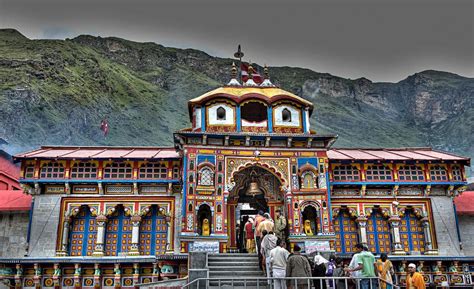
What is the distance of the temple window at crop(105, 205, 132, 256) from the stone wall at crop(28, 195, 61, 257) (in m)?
2.42

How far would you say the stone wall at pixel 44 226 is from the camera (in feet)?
65.5

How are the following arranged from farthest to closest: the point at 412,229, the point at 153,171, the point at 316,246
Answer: the point at 412,229 < the point at 153,171 < the point at 316,246

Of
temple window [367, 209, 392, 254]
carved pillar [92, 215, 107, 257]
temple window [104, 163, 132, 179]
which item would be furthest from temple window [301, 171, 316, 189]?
carved pillar [92, 215, 107, 257]

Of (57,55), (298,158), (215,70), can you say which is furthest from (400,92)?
(298,158)

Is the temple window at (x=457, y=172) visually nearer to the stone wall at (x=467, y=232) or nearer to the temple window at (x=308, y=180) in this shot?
the stone wall at (x=467, y=232)

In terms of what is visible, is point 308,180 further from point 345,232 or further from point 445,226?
point 445,226

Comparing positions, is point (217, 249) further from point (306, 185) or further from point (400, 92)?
point (400, 92)

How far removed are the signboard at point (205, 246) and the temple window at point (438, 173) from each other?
12255 mm

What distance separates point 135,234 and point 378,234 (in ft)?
40.8

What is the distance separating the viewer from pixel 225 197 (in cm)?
1930

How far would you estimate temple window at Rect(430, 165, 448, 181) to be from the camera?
22.6 meters

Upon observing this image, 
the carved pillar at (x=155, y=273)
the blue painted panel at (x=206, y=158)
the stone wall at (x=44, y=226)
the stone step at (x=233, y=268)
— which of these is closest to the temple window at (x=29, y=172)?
the stone wall at (x=44, y=226)

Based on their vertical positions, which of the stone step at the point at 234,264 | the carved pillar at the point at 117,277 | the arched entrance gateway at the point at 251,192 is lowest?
the carved pillar at the point at 117,277

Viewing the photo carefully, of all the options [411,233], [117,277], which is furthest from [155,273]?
[411,233]
